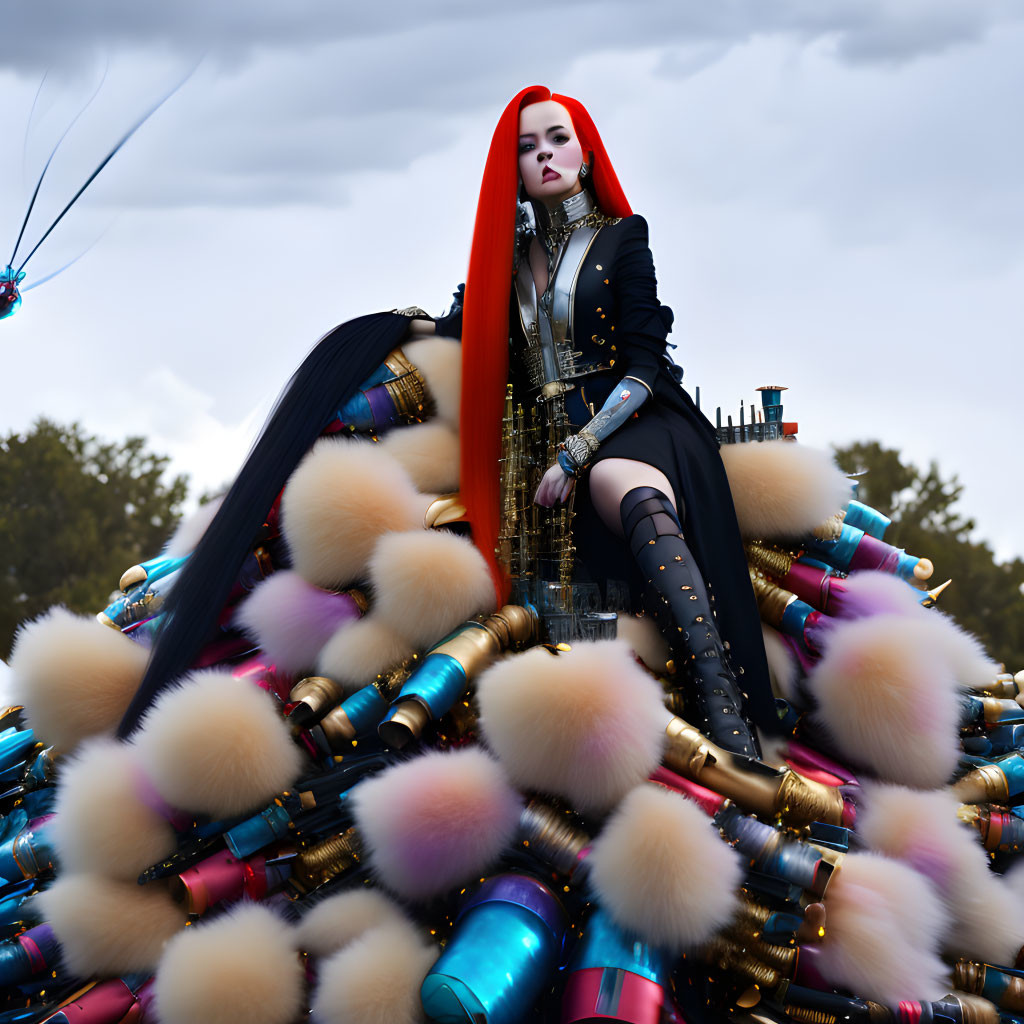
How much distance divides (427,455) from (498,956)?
5.99 feet

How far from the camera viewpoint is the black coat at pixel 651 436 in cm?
337

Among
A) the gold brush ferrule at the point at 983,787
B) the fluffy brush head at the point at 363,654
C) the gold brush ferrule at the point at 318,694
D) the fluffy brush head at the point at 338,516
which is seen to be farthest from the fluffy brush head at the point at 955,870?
the fluffy brush head at the point at 338,516

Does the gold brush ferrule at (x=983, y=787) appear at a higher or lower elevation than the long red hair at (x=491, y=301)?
lower

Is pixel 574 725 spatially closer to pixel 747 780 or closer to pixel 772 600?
pixel 747 780

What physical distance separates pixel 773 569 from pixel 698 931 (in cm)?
167

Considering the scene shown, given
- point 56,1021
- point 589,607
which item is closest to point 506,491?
point 589,607

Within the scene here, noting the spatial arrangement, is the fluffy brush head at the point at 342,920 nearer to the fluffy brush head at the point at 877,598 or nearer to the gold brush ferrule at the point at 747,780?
the gold brush ferrule at the point at 747,780

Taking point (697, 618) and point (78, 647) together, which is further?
point (78, 647)

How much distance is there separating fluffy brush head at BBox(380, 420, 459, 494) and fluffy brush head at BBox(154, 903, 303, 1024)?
159 centimetres

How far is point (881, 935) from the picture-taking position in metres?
2.57

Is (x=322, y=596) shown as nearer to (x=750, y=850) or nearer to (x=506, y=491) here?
(x=506, y=491)

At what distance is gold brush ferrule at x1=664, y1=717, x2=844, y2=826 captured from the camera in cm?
276

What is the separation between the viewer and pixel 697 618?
10.2 ft

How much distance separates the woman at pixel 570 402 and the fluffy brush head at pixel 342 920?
0.95 metres
